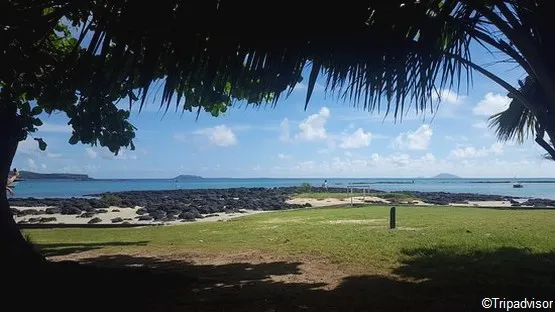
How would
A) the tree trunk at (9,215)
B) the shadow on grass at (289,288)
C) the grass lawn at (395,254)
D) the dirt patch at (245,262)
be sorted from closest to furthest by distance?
the shadow on grass at (289,288) → the grass lawn at (395,254) → the tree trunk at (9,215) → the dirt patch at (245,262)

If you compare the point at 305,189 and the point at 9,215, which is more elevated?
the point at 9,215

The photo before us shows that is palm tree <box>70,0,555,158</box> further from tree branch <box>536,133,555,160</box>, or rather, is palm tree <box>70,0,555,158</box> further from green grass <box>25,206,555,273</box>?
green grass <box>25,206,555,273</box>

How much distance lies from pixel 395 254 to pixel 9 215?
22.4 feet

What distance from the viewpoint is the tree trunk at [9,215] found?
576 cm

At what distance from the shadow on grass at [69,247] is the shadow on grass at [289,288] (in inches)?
145

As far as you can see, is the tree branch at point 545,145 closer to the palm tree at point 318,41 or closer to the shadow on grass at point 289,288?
the palm tree at point 318,41

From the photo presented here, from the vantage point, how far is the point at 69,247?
11.0 metres

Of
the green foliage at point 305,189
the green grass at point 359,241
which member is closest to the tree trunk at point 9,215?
the green grass at point 359,241

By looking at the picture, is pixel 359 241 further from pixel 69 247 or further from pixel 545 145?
pixel 69 247

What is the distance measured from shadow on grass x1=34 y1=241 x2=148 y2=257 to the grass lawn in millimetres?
21

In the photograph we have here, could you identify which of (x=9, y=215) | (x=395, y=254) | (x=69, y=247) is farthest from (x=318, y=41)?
(x=69, y=247)

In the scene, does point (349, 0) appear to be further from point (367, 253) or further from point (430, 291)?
point (367, 253)

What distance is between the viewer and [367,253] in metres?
8.84

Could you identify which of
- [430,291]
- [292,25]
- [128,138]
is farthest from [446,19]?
[128,138]
